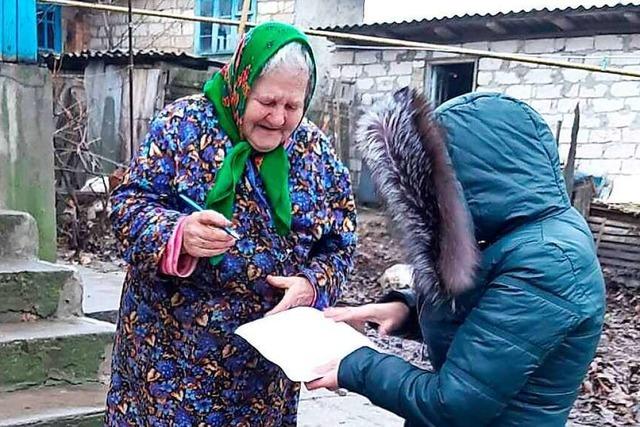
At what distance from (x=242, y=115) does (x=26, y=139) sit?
2541 millimetres

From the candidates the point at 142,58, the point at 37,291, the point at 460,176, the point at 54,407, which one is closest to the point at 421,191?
the point at 460,176

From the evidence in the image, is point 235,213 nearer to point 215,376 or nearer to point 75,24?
point 215,376

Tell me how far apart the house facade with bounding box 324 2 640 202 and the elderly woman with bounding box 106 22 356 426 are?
740 cm

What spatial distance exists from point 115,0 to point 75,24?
1.94m

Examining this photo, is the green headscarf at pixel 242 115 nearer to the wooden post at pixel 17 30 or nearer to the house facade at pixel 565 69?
the wooden post at pixel 17 30

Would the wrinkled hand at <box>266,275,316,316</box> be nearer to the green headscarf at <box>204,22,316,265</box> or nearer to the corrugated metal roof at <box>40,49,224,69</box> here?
the green headscarf at <box>204,22,316,265</box>

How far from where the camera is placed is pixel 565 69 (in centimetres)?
1024

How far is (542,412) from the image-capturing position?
5.30 feet

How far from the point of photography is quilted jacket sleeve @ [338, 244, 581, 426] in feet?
4.85

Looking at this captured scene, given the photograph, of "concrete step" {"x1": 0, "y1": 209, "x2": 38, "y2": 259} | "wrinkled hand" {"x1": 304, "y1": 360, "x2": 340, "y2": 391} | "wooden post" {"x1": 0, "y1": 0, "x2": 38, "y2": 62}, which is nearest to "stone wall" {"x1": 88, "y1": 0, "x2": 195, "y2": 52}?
"wooden post" {"x1": 0, "y1": 0, "x2": 38, "y2": 62}

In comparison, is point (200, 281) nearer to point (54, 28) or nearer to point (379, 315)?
point (379, 315)

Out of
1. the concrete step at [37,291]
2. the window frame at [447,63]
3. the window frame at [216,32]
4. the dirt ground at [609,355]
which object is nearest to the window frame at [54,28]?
the window frame at [216,32]

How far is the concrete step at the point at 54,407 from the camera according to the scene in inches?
117

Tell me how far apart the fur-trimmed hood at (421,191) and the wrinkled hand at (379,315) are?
324 mm
